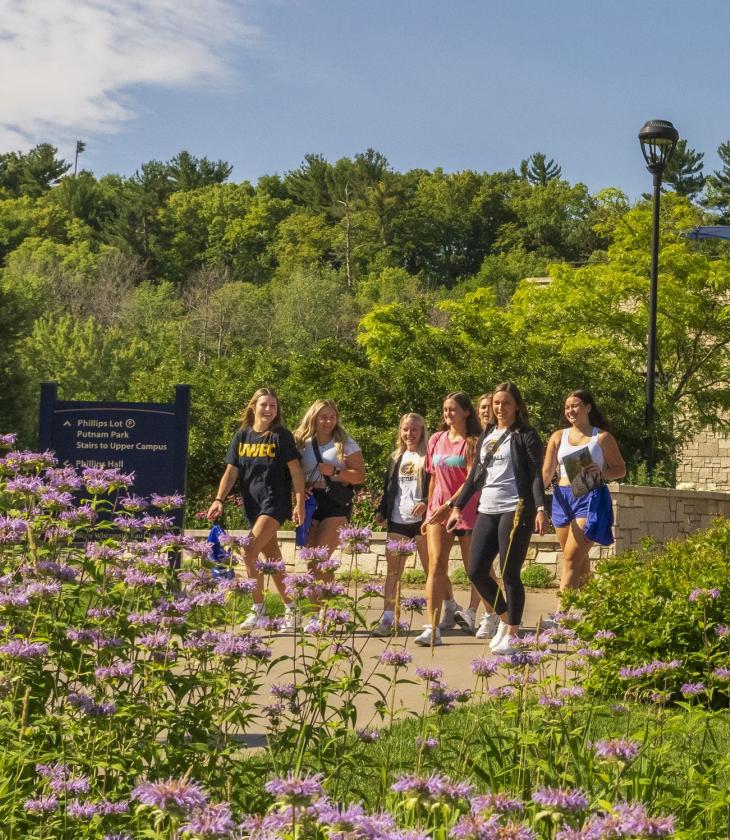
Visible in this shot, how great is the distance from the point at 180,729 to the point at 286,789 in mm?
1835

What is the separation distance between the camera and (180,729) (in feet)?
11.8

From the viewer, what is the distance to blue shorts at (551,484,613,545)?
8.89m

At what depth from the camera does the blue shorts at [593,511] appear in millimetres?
8891

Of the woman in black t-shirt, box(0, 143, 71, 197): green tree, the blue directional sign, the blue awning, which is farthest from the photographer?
box(0, 143, 71, 197): green tree

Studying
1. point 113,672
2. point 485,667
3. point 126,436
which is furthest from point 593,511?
point 113,672

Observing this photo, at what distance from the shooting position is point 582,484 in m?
8.96

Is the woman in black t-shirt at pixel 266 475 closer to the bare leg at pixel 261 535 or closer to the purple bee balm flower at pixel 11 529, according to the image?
the bare leg at pixel 261 535

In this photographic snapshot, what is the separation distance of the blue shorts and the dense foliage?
681cm

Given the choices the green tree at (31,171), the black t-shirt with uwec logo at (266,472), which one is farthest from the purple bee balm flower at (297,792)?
the green tree at (31,171)

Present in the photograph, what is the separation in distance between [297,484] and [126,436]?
7.10ft

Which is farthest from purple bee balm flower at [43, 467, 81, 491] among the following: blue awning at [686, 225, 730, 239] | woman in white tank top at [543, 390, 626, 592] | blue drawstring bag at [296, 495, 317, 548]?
blue awning at [686, 225, 730, 239]

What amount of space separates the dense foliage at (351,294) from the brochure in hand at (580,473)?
6774 mm

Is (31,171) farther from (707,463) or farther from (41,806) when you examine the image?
(41,806)

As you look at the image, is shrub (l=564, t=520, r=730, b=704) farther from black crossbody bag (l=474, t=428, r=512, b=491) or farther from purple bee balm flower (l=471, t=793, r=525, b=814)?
purple bee balm flower (l=471, t=793, r=525, b=814)
